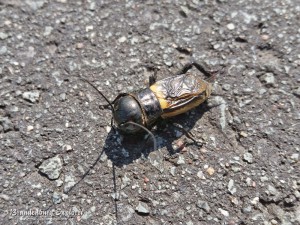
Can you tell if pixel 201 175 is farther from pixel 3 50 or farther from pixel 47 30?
pixel 3 50

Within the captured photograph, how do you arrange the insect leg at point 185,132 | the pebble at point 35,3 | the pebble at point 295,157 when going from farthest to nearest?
1. the pebble at point 35,3
2. the insect leg at point 185,132
3. the pebble at point 295,157

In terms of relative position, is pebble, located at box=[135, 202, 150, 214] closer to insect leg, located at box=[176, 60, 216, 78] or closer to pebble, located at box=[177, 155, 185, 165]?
pebble, located at box=[177, 155, 185, 165]

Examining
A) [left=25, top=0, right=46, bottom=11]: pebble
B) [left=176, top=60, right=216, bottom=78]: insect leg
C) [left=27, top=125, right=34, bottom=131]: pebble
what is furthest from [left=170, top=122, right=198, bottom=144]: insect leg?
[left=25, top=0, right=46, bottom=11]: pebble

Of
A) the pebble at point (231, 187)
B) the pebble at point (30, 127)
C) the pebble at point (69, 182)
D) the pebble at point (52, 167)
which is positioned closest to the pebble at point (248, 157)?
the pebble at point (231, 187)

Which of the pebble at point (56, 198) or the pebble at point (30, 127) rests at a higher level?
the pebble at point (30, 127)

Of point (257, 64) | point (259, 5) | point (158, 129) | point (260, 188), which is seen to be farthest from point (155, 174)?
point (259, 5)

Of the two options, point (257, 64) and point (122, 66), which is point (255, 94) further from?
point (122, 66)

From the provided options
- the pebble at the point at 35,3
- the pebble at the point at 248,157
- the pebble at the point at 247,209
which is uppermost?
the pebble at the point at 35,3

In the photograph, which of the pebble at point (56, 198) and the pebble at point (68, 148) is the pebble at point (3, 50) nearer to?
the pebble at point (68, 148)
